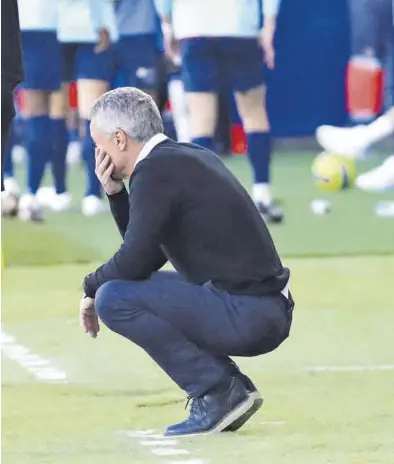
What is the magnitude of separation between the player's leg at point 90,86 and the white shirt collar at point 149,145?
534 cm

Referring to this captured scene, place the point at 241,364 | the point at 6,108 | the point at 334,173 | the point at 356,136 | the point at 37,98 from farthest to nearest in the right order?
the point at 356,136 < the point at 334,173 < the point at 37,98 < the point at 241,364 < the point at 6,108

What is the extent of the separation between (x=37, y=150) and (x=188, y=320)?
5.49m

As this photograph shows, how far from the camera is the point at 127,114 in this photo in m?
4.08

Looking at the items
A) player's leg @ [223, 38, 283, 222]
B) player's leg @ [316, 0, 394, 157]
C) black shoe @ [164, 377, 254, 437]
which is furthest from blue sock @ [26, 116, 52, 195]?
black shoe @ [164, 377, 254, 437]

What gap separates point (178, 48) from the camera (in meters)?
9.25

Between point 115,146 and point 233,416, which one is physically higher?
point 115,146

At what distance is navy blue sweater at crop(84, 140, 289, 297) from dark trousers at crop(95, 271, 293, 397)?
42 millimetres

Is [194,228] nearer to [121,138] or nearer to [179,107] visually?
[121,138]

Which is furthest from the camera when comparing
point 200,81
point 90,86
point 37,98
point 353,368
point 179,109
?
point 179,109

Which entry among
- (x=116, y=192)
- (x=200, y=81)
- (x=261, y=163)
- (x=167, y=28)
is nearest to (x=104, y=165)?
(x=116, y=192)

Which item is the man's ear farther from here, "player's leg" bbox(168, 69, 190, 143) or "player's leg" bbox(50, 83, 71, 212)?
"player's leg" bbox(168, 69, 190, 143)

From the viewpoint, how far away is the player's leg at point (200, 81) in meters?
8.78

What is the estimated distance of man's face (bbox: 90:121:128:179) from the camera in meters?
4.09

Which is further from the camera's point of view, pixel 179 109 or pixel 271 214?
pixel 179 109
